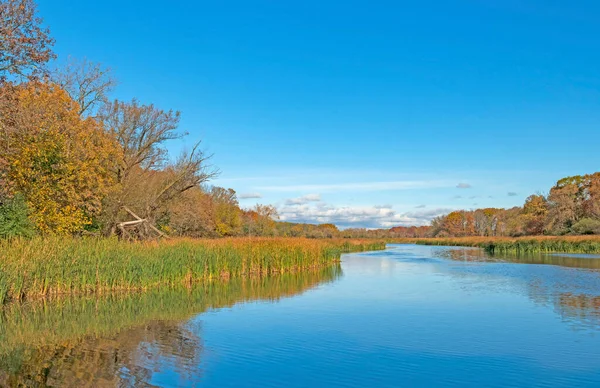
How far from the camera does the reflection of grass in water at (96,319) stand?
9523mm

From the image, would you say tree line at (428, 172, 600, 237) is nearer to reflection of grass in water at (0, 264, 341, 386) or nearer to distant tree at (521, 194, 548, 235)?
distant tree at (521, 194, 548, 235)

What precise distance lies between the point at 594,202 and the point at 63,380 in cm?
6665

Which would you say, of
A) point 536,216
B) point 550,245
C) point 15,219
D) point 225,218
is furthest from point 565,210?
point 15,219

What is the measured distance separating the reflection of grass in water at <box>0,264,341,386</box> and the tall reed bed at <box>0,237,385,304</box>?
81 centimetres

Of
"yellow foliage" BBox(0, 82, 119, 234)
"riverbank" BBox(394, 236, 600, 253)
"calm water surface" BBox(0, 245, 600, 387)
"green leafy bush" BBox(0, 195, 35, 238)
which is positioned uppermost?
"yellow foliage" BBox(0, 82, 119, 234)

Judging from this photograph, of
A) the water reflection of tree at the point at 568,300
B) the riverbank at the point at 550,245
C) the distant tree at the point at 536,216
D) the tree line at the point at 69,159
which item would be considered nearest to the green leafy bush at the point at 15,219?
the tree line at the point at 69,159

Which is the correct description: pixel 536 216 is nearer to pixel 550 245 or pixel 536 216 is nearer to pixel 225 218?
pixel 550 245

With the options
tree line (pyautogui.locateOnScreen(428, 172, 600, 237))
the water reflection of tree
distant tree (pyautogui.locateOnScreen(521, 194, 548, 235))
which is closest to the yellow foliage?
the water reflection of tree

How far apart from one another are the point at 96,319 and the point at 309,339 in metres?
6.18

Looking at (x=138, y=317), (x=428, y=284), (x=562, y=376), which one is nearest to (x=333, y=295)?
(x=428, y=284)

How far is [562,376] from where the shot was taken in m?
8.19

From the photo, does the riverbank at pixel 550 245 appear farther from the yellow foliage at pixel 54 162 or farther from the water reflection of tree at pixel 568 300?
the yellow foliage at pixel 54 162

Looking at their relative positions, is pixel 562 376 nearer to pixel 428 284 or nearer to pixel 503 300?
pixel 503 300

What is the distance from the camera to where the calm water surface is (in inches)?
323
